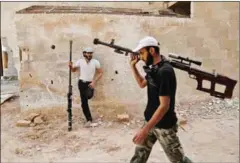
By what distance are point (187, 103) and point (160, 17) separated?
1619 mm

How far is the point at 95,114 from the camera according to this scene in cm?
610

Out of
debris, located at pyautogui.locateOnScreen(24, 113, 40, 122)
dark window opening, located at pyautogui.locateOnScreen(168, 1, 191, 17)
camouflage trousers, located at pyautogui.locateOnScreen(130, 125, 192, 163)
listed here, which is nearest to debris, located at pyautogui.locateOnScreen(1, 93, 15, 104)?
debris, located at pyautogui.locateOnScreen(24, 113, 40, 122)

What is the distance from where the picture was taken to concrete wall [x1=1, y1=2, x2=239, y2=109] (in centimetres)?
591

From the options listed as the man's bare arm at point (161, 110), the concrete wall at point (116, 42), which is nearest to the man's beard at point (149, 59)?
the man's bare arm at point (161, 110)

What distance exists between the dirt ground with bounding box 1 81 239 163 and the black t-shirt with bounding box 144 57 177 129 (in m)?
1.43

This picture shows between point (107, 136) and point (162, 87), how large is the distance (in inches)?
106

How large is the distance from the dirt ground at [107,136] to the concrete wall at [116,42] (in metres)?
0.31

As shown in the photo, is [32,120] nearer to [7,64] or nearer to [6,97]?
[6,97]

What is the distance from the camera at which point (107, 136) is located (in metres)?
5.24

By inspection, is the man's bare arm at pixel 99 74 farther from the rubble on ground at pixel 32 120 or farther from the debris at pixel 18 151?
the debris at pixel 18 151

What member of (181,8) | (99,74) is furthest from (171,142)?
(181,8)

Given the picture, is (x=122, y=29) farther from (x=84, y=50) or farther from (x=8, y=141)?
(x=8, y=141)

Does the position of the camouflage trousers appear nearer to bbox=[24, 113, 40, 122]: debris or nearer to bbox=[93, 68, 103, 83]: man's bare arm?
bbox=[93, 68, 103, 83]: man's bare arm

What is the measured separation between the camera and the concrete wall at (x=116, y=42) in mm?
5910
